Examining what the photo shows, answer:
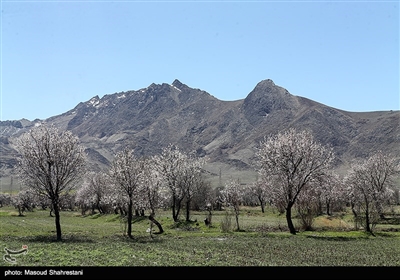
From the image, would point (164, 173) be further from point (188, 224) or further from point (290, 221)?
point (290, 221)

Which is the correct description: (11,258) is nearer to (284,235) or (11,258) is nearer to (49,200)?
(49,200)

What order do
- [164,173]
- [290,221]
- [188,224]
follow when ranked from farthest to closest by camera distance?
[164,173] < [188,224] < [290,221]

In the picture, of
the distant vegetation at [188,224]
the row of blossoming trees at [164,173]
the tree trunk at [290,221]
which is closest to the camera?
the distant vegetation at [188,224]

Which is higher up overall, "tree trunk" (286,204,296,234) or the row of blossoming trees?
the row of blossoming trees

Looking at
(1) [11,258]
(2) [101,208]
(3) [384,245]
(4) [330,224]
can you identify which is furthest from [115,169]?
(2) [101,208]

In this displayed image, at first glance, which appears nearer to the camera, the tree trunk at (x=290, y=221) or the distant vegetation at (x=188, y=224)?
the distant vegetation at (x=188, y=224)

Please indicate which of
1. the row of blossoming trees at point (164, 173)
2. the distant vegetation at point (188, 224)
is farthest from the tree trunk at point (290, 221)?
the distant vegetation at point (188, 224)

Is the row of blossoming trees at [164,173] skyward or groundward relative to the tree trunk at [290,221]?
skyward

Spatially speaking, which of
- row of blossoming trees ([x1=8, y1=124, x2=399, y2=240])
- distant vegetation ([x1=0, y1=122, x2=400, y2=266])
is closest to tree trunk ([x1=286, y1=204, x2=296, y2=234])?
row of blossoming trees ([x1=8, y1=124, x2=399, y2=240])

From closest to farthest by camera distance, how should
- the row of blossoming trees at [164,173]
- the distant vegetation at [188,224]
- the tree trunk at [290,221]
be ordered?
the distant vegetation at [188,224], the row of blossoming trees at [164,173], the tree trunk at [290,221]

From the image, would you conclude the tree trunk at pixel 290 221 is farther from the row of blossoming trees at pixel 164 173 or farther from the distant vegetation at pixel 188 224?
the distant vegetation at pixel 188 224

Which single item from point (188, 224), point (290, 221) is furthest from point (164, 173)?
point (290, 221)

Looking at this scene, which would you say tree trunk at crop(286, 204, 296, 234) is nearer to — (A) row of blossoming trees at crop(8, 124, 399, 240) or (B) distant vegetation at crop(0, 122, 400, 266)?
(A) row of blossoming trees at crop(8, 124, 399, 240)
